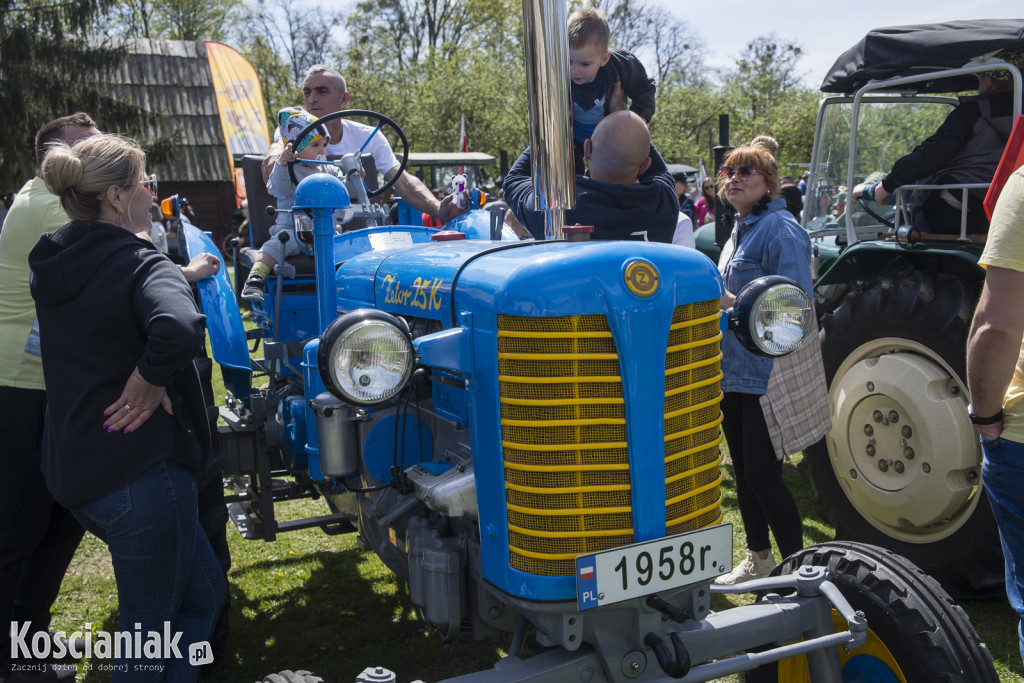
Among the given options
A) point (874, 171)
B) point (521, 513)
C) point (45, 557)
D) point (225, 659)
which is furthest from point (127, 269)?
point (874, 171)

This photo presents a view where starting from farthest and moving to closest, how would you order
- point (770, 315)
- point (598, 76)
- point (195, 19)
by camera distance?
point (195, 19)
point (598, 76)
point (770, 315)

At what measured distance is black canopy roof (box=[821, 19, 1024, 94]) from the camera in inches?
145

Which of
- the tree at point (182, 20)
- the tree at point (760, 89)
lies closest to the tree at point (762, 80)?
the tree at point (760, 89)

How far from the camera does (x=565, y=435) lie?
1.94 metres

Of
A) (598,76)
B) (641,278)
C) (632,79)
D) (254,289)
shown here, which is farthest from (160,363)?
(632,79)

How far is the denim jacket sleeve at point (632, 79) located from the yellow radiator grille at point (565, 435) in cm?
160

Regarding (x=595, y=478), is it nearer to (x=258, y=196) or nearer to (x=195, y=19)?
(x=258, y=196)

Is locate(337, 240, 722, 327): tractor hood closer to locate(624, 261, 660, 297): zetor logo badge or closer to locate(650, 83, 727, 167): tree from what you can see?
locate(624, 261, 660, 297): zetor logo badge

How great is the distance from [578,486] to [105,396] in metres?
1.16

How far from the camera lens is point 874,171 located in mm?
4781

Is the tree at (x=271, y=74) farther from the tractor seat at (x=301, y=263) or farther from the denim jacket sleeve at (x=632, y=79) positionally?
the denim jacket sleeve at (x=632, y=79)

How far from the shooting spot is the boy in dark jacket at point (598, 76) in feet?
10.5

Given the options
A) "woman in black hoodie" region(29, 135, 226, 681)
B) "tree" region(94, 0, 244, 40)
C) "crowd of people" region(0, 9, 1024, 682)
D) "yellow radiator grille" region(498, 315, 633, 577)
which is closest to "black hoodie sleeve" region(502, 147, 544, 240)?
"crowd of people" region(0, 9, 1024, 682)

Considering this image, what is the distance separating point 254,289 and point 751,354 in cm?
203
